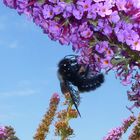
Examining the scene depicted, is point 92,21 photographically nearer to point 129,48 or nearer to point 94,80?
point 129,48

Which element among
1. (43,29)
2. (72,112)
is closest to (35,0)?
(43,29)

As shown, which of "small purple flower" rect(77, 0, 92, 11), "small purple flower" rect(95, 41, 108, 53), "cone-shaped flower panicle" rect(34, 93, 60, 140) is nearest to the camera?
"small purple flower" rect(77, 0, 92, 11)

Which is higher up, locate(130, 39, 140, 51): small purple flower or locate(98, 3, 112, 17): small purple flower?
locate(98, 3, 112, 17): small purple flower

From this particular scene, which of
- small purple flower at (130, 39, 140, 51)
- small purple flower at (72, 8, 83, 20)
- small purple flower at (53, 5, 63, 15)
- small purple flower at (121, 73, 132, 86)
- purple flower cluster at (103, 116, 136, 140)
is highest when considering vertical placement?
purple flower cluster at (103, 116, 136, 140)

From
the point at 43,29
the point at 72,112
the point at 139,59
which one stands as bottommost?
the point at 139,59

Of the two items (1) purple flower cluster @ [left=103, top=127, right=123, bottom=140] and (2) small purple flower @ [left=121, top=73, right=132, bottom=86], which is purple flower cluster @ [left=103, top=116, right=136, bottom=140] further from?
(2) small purple flower @ [left=121, top=73, right=132, bottom=86]

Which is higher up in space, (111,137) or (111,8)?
(111,137)

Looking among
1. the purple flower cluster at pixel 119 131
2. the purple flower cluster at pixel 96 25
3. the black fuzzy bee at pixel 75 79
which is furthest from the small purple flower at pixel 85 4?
the purple flower cluster at pixel 119 131

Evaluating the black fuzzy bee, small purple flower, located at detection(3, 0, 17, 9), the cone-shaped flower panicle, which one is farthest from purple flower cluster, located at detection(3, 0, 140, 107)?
the cone-shaped flower panicle
